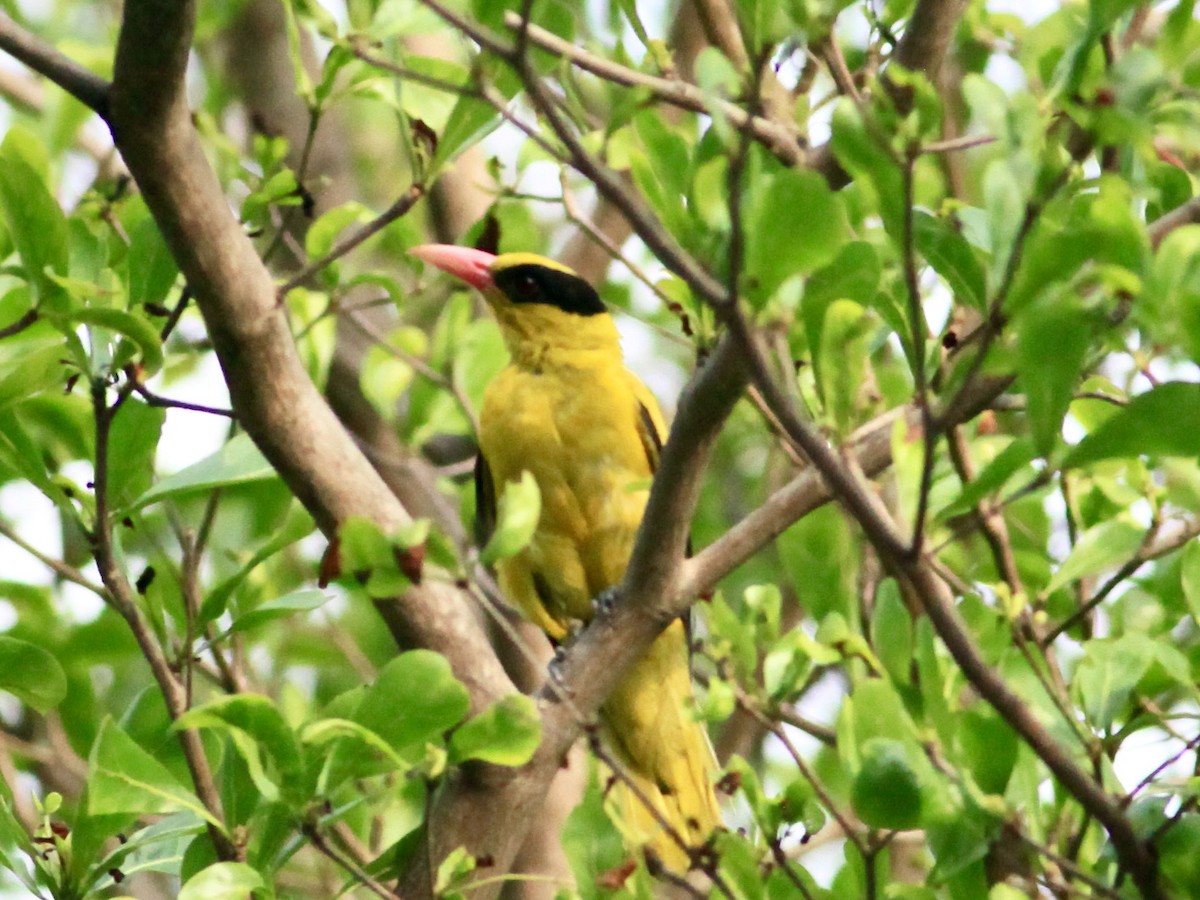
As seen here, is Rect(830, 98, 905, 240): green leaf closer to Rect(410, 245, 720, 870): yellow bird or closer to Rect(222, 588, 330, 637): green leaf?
Rect(222, 588, 330, 637): green leaf

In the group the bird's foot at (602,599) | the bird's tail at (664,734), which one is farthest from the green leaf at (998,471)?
the bird's tail at (664,734)

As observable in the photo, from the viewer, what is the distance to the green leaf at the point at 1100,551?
196 centimetres

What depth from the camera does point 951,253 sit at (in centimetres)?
169

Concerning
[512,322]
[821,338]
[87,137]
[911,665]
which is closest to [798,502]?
[911,665]

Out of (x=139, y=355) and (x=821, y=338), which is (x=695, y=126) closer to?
(x=139, y=355)

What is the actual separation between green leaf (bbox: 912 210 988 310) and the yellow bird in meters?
1.90

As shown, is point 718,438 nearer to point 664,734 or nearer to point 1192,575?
point 1192,575

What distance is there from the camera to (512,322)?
12.8 ft

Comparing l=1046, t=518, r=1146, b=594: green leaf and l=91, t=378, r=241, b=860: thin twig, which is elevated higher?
l=91, t=378, r=241, b=860: thin twig

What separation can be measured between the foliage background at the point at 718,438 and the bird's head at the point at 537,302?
2.06 feet

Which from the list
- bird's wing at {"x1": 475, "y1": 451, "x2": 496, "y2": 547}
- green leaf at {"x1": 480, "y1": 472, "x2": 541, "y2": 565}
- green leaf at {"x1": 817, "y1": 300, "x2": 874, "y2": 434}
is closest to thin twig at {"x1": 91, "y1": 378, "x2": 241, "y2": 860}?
green leaf at {"x1": 480, "y1": 472, "x2": 541, "y2": 565}

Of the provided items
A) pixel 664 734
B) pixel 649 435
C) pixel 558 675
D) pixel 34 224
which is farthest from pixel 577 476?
pixel 34 224

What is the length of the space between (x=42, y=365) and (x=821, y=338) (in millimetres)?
1103

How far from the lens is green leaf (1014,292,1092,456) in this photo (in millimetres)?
1377
